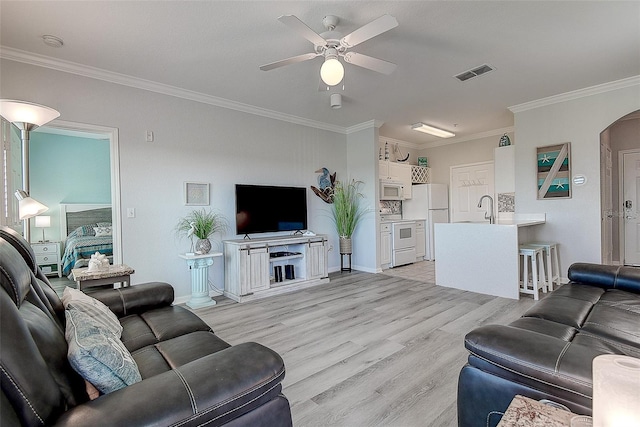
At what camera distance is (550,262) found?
3.94m

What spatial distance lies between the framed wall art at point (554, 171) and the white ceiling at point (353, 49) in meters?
0.78

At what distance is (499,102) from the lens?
14.6 feet

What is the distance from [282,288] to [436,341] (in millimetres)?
2220

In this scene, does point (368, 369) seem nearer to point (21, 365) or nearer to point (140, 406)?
point (140, 406)

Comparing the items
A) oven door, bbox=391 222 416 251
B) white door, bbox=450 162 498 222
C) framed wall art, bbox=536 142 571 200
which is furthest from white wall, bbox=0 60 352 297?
white door, bbox=450 162 498 222

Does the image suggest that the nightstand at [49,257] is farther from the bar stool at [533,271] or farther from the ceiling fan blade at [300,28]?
the bar stool at [533,271]

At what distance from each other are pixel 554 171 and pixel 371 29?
3745mm

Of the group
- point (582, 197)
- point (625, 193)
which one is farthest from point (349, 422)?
point (625, 193)

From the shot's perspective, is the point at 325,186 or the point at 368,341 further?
the point at 325,186

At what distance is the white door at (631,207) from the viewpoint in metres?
5.37

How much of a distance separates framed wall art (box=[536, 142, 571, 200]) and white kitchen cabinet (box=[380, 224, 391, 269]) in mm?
2413

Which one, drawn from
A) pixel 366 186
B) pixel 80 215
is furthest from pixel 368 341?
pixel 80 215

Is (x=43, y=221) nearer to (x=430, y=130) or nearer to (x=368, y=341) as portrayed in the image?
(x=368, y=341)

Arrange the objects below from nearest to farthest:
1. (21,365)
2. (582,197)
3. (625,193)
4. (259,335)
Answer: (21,365) → (259,335) → (582,197) → (625,193)
